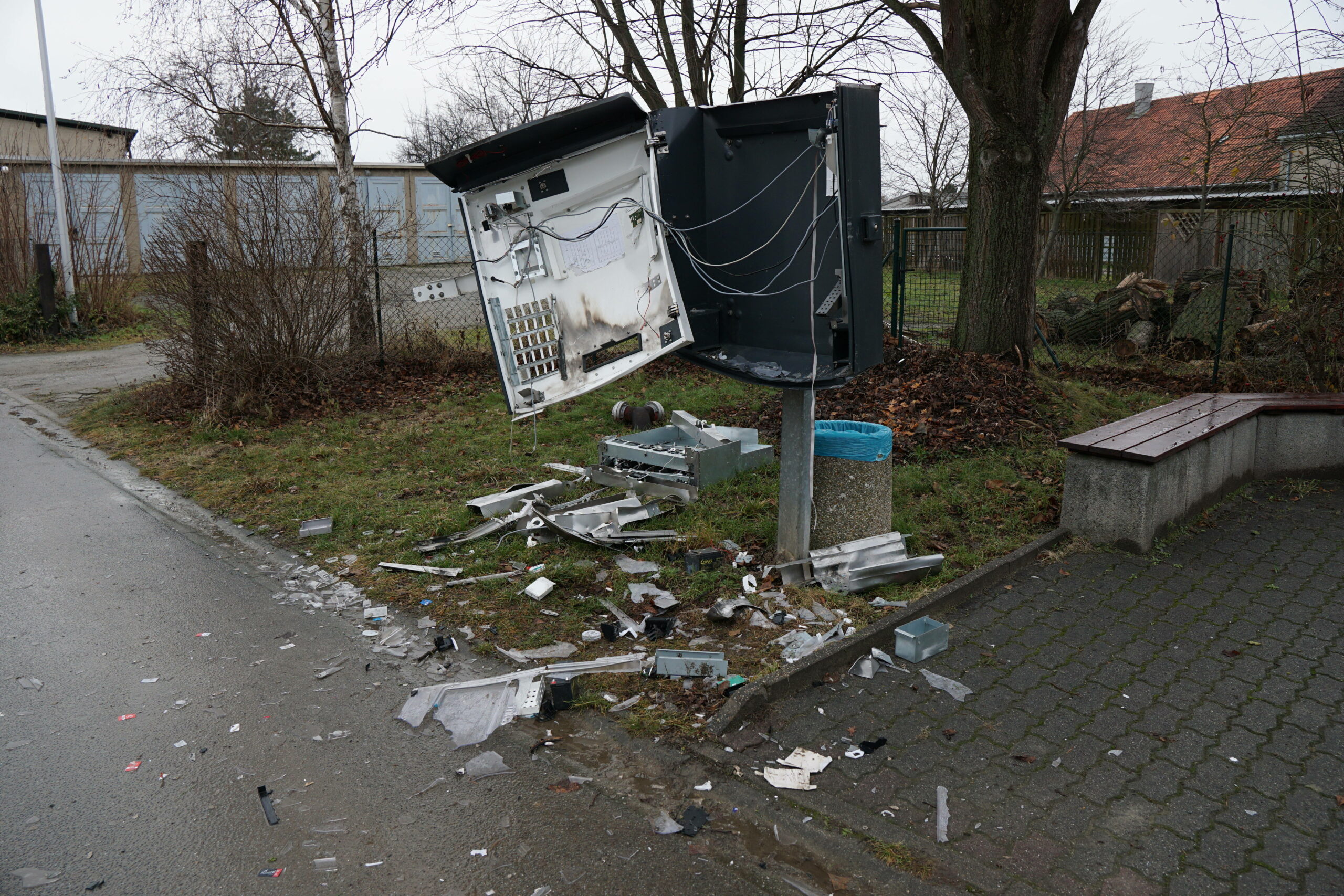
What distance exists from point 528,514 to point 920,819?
136 inches

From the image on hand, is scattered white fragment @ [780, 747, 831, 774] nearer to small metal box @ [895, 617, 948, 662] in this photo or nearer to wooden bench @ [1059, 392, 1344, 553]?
small metal box @ [895, 617, 948, 662]

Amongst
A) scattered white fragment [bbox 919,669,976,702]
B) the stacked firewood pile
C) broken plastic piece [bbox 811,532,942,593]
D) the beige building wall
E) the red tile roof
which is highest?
the beige building wall

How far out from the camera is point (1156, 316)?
12070mm

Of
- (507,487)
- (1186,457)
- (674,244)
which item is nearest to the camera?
(674,244)

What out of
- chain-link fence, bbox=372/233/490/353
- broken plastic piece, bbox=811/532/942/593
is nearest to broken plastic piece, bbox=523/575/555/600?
broken plastic piece, bbox=811/532/942/593

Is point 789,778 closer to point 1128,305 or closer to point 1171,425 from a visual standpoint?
point 1171,425

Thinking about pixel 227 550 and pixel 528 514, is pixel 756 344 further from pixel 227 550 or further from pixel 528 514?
pixel 227 550

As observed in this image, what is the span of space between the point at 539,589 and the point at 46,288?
48.8 ft

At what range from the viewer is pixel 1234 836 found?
114 inches

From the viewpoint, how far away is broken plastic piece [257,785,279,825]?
3.09m

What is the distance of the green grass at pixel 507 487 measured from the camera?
4754mm

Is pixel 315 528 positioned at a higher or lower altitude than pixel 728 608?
higher

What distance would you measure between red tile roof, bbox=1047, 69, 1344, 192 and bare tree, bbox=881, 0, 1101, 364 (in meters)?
1.55

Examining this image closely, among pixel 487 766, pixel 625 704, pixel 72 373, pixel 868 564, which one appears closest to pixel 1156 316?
pixel 868 564
